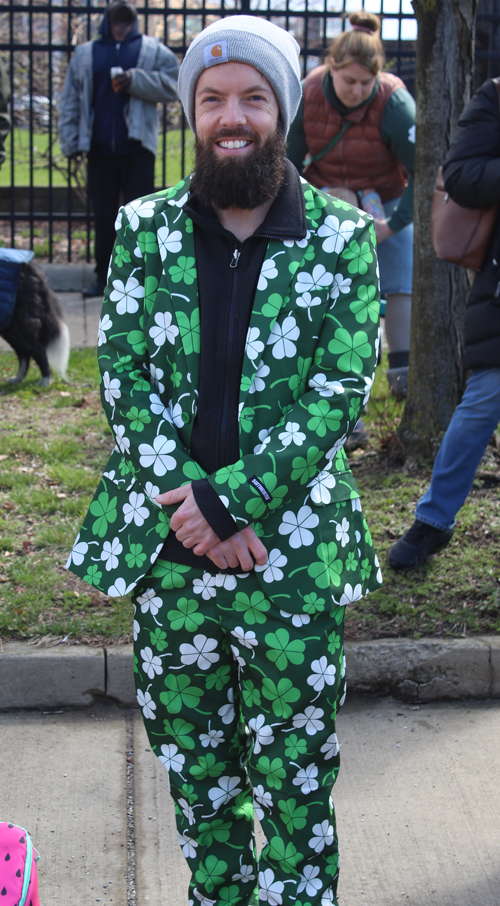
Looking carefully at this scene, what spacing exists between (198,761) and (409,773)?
1.16 metres

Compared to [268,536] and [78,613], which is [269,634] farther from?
[78,613]

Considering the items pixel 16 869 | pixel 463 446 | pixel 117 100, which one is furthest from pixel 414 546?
→ pixel 117 100

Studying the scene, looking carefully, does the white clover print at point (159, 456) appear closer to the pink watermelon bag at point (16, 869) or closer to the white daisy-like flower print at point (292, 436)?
the white daisy-like flower print at point (292, 436)

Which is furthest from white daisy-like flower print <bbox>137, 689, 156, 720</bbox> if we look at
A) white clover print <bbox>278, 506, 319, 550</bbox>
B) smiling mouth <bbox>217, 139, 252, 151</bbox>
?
smiling mouth <bbox>217, 139, 252, 151</bbox>

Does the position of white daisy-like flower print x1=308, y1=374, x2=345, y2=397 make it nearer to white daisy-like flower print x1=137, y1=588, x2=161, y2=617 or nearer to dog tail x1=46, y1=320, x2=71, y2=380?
white daisy-like flower print x1=137, y1=588, x2=161, y2=617

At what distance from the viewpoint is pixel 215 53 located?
1.88 meters

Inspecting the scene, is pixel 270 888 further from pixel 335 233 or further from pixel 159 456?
pixel 335 233

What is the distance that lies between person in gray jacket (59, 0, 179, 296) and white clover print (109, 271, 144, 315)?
19.6ft

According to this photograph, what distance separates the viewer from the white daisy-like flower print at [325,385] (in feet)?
6.21

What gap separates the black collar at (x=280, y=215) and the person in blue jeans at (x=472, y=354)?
163 cm

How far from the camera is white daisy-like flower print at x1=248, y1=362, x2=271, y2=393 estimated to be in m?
1.92

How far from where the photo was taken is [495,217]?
11.6ft

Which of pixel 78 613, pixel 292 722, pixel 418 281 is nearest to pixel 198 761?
pixel 292 722

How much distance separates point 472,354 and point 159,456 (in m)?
2.04
